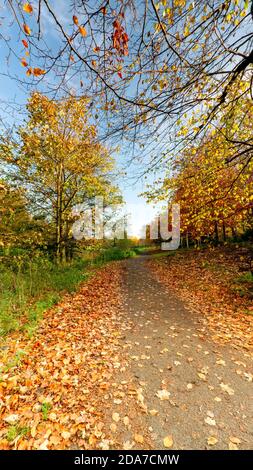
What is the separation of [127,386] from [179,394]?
2.52 feet

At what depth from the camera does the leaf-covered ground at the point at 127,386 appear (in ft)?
8.27

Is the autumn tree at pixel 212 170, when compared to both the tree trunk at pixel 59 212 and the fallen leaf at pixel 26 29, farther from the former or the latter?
the tree trunk at pixel 59 212

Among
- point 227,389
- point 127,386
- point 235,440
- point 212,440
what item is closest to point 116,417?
point 127,386

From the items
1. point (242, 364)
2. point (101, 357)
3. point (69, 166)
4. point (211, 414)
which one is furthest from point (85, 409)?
point (69, 166)

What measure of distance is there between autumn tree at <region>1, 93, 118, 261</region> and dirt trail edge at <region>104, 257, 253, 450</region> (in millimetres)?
7226

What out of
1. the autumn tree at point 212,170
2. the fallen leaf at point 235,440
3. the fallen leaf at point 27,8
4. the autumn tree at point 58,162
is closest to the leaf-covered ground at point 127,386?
the fallen leaf at point 235,440

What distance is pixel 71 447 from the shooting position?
2420 millimetres

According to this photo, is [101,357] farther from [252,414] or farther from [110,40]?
[110,40]

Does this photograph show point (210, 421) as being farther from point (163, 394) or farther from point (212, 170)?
point (212, 170)

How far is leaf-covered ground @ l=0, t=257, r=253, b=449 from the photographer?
99.2 inches

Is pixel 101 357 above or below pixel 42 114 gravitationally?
below

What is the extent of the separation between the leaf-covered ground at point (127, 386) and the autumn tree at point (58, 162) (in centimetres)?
679

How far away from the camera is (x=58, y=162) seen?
10.7 metres

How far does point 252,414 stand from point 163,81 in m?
5.23
